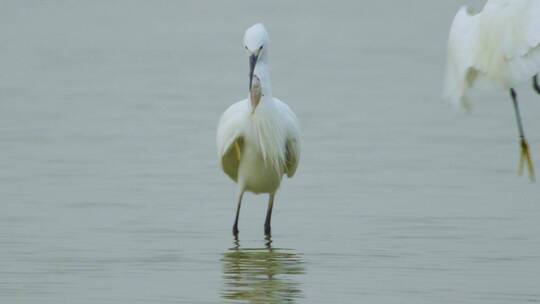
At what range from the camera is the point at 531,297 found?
8.36 metres

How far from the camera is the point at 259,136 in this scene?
34.7 ft

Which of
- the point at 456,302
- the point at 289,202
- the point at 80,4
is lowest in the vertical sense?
the point at 456,302

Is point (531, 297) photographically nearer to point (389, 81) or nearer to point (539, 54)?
point (539, 54)

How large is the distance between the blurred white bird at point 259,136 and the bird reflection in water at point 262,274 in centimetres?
61

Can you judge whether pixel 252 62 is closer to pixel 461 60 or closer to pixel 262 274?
pixel 461 60

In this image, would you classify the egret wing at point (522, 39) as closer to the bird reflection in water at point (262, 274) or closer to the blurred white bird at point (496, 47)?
the blurred white bird at point (496, 47)

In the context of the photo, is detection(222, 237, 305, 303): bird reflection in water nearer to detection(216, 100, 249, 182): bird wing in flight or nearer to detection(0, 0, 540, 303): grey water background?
detection(0, 0, 540, 303): grey water background

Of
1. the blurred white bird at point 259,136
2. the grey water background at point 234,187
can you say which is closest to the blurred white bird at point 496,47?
the grey water background at point 234,187

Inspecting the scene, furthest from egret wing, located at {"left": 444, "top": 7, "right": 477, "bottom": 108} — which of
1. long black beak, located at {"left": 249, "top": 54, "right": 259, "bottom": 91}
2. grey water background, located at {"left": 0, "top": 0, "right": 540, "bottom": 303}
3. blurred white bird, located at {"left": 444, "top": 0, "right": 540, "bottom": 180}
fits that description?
long black beak, located at {"left": 249, "top": 54, "right": 259, "bottom": 91}

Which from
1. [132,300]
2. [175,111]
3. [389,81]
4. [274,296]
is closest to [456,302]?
[274,296]

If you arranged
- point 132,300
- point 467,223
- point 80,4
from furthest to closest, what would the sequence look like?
point 80,4, point 467,223, point 132,300

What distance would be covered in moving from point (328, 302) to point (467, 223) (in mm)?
2992

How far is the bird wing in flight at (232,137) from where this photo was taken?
10.6 metres

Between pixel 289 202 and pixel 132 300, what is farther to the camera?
pixel 289 202
